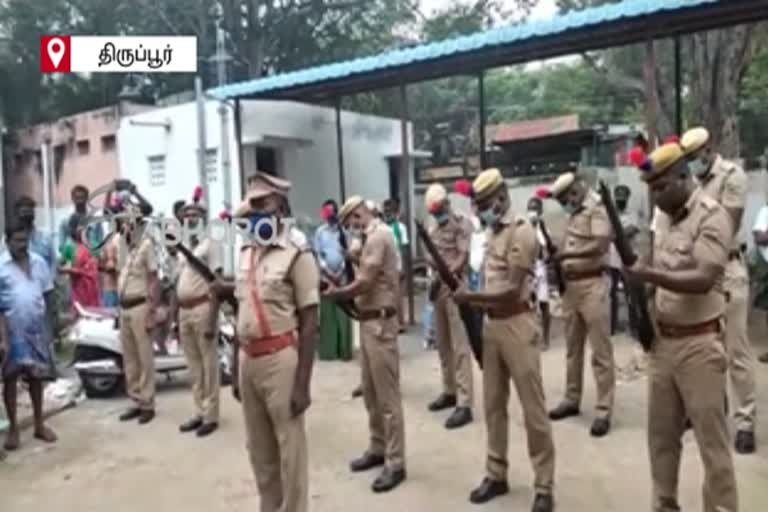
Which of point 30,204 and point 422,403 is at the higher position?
point 30,204

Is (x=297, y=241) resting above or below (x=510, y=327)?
above

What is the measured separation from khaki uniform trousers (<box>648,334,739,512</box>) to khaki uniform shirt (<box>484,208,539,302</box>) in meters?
0.90

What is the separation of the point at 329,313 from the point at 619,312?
11.5ft

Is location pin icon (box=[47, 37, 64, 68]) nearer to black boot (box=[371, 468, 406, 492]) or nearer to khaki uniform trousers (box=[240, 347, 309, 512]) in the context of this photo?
black boot (box=[371, 468, 406, 492])

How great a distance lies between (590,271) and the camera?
5.81 m

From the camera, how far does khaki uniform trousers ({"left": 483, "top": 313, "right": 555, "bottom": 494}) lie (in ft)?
14.2

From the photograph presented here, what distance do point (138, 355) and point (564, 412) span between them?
336cm

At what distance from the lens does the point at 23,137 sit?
1819 centimetres

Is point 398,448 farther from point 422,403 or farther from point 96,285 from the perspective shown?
point 96,285

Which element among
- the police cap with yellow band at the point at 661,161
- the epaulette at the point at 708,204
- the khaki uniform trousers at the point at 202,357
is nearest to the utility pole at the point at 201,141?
the khaki uniform trousers at the point at 202,357

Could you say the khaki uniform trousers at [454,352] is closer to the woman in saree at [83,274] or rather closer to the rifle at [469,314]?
the rifle at [469,314]

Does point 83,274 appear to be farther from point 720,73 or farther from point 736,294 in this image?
point 720,73

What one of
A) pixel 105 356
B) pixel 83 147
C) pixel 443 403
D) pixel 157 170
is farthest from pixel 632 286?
pixel 83 147

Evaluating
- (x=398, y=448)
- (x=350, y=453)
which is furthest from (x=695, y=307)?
(x=350, y=453)
